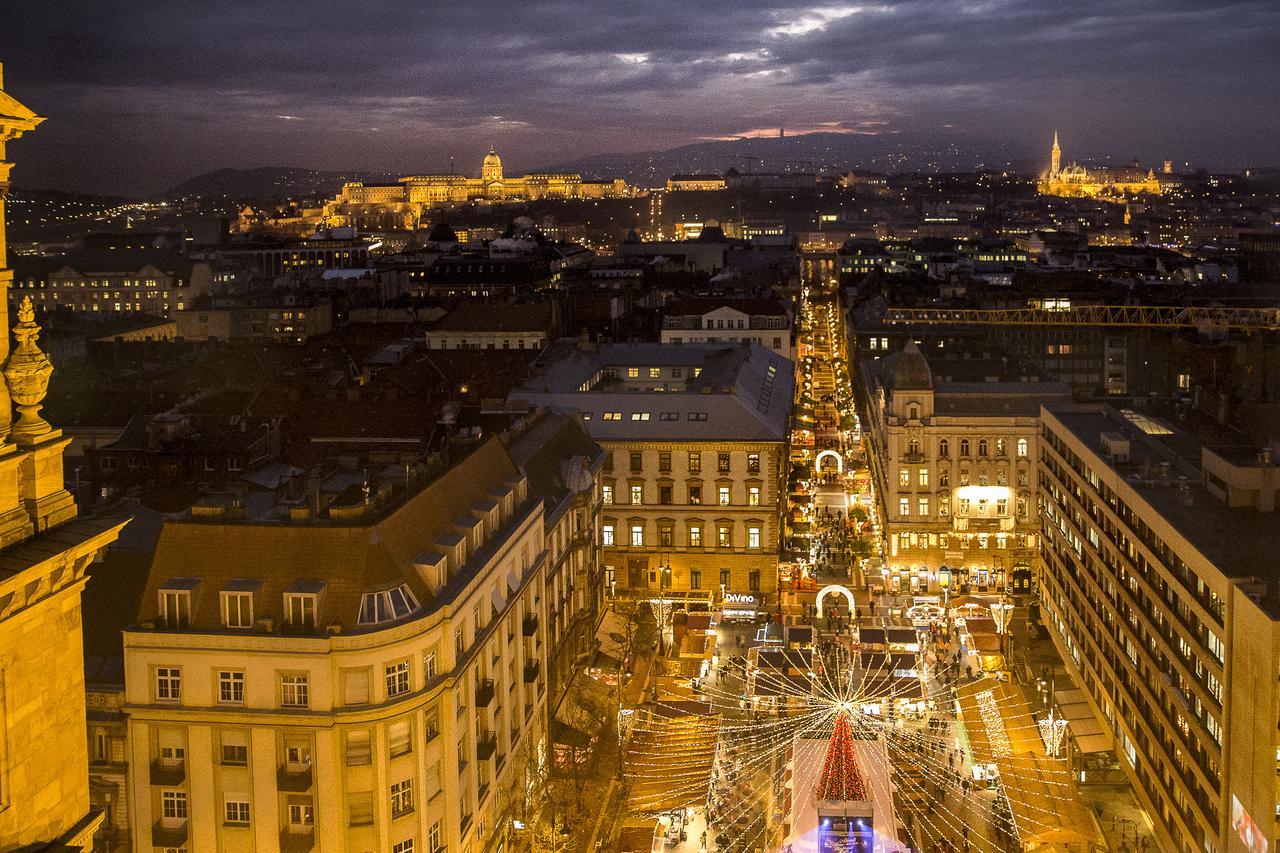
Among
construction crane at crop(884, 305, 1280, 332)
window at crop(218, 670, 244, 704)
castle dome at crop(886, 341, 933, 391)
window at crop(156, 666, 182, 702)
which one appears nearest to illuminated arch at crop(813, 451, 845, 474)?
castle dome at crop(886, 341, 933, 391)

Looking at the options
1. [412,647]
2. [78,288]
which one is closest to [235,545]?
[412,647]

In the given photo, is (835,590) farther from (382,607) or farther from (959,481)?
(382,607)

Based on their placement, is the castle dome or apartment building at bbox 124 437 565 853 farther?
the castle dome

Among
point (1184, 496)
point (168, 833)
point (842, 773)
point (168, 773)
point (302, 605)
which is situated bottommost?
point (842, 773)

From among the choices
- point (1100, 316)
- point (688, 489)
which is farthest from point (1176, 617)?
point (1100, 316)

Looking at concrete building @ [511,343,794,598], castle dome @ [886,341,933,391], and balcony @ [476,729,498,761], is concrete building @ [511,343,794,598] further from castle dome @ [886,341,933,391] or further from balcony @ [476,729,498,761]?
balcony @ [476,729,498,761]

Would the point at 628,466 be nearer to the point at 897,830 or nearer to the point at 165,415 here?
the point at 165,415
